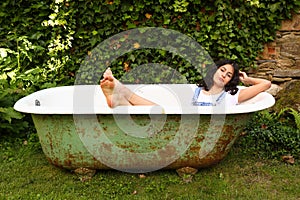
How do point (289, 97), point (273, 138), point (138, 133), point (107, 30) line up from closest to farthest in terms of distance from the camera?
point (138, 133)
point (273, 138)
point (289, 97)
point (107, 30)

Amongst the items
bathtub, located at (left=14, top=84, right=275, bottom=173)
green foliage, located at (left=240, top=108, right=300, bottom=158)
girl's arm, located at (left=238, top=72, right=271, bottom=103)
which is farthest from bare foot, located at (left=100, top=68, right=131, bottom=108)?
green foliage, located at (left=240, top=108, right=300, bottom=158)

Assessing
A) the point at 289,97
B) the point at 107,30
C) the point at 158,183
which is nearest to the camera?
the point at 158,183

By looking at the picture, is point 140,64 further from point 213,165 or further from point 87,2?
point 213,165

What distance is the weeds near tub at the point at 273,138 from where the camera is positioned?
3.04 metres

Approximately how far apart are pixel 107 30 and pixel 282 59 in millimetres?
1788

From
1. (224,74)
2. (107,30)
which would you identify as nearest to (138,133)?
(224,74)

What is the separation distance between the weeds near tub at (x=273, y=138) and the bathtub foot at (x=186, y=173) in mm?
672

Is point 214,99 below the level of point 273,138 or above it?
above

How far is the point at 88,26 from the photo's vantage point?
3.89m

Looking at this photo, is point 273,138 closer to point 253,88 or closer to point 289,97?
point 253,88

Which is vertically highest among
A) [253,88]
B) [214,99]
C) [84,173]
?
[253,88]

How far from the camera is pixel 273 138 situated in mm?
3094

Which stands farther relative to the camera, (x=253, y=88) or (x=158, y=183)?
(x=253, y=88)

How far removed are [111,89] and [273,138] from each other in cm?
143
